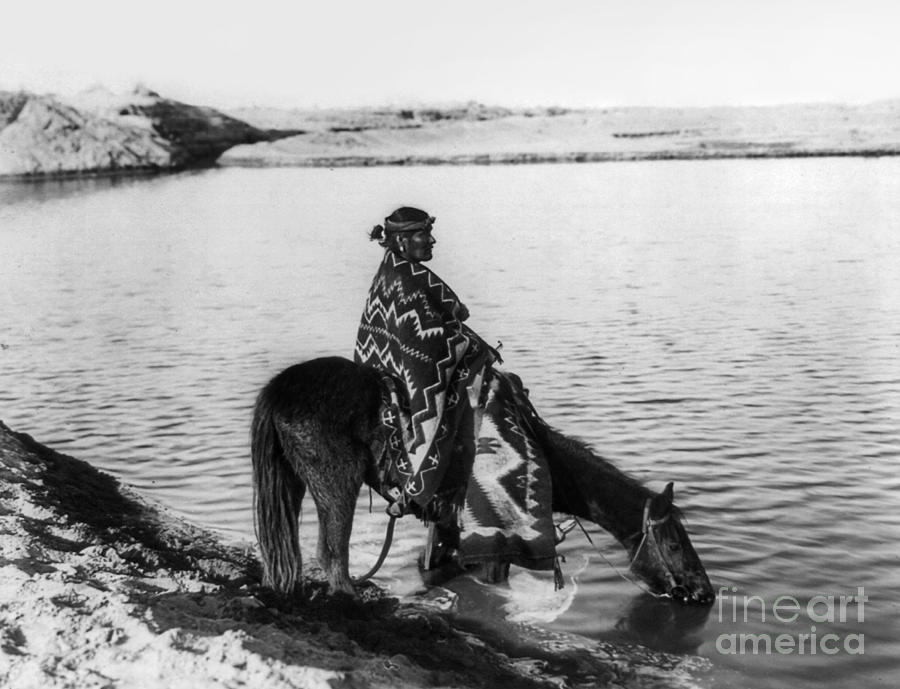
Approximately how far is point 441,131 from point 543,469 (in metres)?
91.1

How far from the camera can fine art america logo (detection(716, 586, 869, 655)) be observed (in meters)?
5.87

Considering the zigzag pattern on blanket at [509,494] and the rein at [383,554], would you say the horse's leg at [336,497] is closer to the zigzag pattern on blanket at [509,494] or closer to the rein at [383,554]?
the rein at [383,554]

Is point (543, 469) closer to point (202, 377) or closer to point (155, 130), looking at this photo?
point (202, 377)

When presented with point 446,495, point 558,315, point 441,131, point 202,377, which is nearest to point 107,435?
point 202,377

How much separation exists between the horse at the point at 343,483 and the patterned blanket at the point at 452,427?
18cm

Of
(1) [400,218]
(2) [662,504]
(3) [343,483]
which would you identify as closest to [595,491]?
(2) [662,504]

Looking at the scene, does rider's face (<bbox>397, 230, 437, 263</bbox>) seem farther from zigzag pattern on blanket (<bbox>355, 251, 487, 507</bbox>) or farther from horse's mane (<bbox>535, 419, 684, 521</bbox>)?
horse's mane (<bbox>535, 419, 684, 521</bbox>)

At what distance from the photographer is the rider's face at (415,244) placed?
6.17 m

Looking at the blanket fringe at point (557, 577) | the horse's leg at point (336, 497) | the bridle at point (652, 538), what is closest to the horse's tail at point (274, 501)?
the horse's leg at point (336, 497)

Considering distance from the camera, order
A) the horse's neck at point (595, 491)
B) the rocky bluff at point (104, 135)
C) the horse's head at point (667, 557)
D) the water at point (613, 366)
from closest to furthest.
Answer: the horse's head at point (667, 557) < the horse's neck at point (595, 491) < the water at point (613, 366) < the rocky bluff at point (104, 135)

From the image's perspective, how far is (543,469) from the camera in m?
6.25

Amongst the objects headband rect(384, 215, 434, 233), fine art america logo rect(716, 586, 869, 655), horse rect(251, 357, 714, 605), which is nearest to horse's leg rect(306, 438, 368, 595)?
horse rect(251, 357, 714, 605)

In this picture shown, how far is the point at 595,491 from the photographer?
21.1ft

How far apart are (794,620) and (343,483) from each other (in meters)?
2.61
